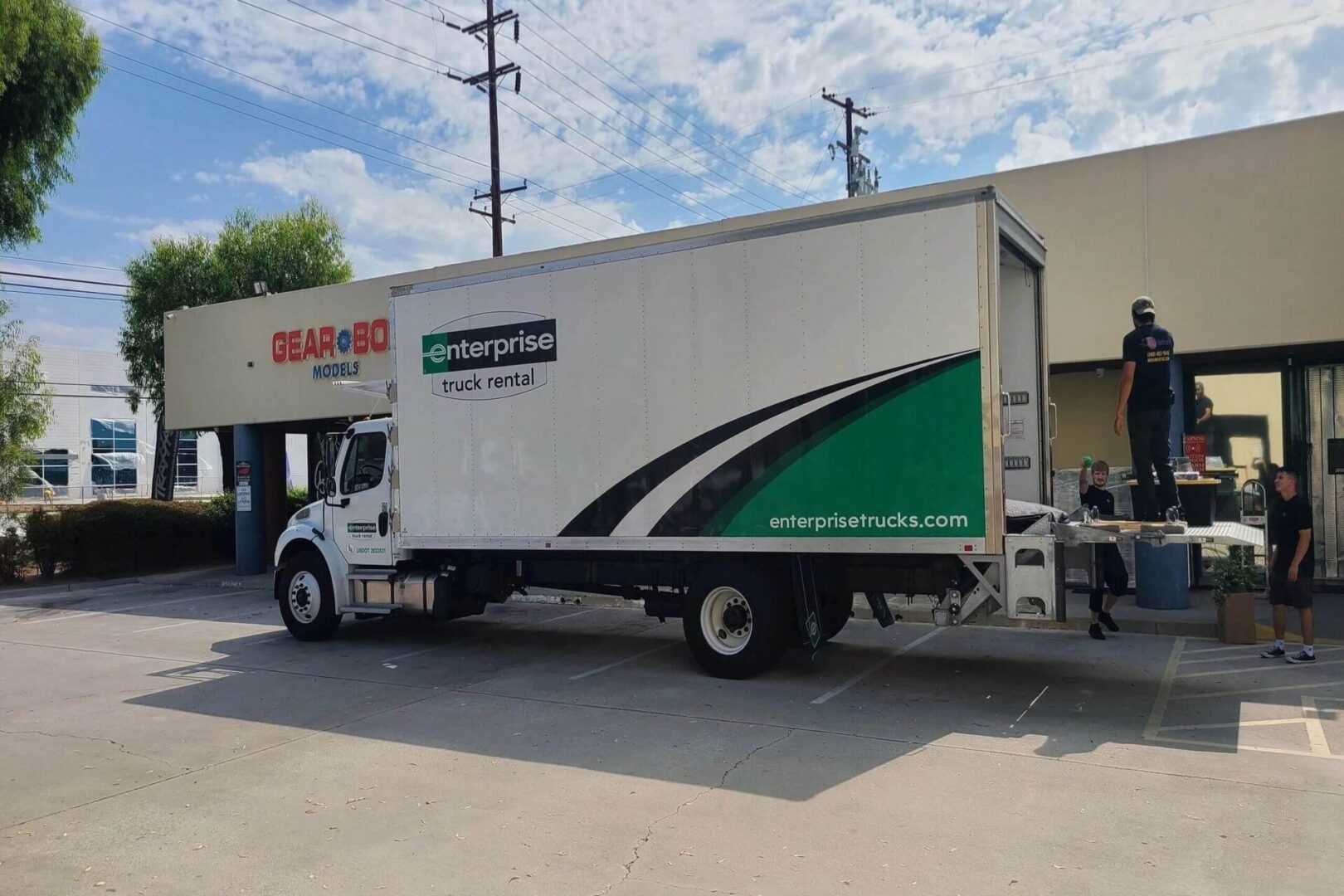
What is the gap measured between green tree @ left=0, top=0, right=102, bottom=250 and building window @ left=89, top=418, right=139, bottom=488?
45146 millimetres

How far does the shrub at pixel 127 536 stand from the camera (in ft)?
67.9

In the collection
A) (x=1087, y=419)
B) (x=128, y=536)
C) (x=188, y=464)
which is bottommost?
(x=128, y=536)

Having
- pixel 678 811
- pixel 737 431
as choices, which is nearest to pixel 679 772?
pixel 678 811

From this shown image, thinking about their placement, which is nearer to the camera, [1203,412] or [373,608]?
[373,608]

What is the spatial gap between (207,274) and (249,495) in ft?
29.8

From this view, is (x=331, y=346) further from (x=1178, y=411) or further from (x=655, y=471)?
(x=1178, y=411)

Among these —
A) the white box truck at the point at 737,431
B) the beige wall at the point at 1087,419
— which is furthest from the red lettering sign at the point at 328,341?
the beige wall at the point at 1087,419

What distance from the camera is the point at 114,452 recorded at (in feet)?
196

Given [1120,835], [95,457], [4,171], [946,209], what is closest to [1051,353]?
[946,209]

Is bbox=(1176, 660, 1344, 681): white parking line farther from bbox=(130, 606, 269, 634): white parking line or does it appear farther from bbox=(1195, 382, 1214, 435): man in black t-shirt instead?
bbox=(130, 606, 269, 634): white parking line

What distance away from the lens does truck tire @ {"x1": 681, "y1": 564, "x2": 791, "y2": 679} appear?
8.69 m

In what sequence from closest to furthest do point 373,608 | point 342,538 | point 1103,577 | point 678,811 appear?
point 678,811, point 1103,577, point 373,608, point 342,538

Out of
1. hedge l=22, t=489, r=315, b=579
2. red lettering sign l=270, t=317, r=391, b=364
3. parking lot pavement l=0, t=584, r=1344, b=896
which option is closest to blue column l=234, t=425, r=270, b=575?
hedge l=22, t=489, r=315, b=579

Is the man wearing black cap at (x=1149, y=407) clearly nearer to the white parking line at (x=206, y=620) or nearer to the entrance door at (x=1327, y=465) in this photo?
the entrance door at (x=1327, y=465)
